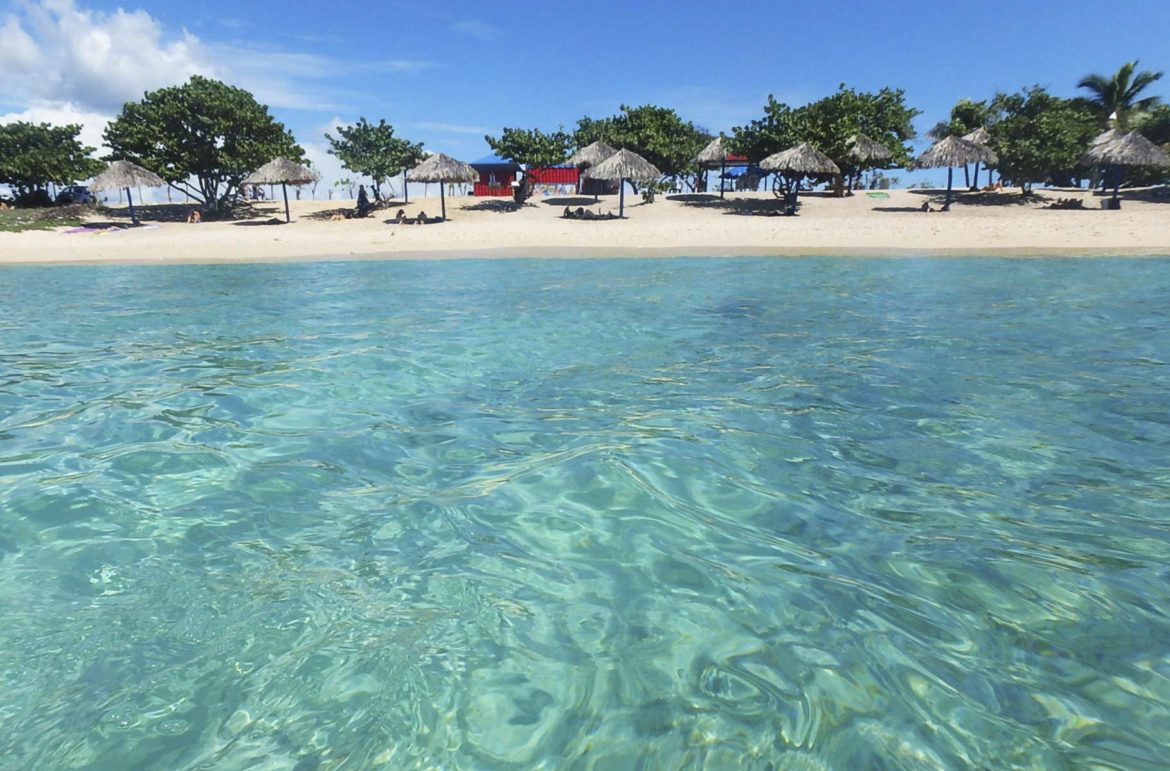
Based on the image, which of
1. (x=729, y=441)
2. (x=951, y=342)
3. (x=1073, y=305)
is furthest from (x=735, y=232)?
(x=729, y=441)

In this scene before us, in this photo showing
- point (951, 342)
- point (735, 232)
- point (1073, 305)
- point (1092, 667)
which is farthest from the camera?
point (735, 232)

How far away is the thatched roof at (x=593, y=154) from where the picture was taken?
3375cm

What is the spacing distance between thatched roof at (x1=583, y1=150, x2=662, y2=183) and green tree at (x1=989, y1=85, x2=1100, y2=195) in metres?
16.8

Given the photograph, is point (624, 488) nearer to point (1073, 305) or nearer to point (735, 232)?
point (1073, 305)

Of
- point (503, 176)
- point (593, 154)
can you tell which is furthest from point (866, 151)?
point (503, 176)

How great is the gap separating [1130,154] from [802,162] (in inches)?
536

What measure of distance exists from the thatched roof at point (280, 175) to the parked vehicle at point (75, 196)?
1153 cm

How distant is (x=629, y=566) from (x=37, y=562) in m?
2.84

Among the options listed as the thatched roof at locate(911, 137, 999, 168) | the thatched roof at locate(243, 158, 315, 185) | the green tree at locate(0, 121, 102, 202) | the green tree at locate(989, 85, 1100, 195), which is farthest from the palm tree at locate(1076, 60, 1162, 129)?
the green tree at locate(0, 121, 102, 202)

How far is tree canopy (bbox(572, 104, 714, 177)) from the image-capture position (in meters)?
33.6

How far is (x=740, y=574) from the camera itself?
9.48 feet

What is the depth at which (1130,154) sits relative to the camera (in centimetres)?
2711

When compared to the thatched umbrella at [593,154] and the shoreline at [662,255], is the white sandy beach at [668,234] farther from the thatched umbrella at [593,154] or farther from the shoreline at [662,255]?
the thatched umbrella at [593,154]

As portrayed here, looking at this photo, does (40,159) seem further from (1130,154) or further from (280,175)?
(1130,154)
